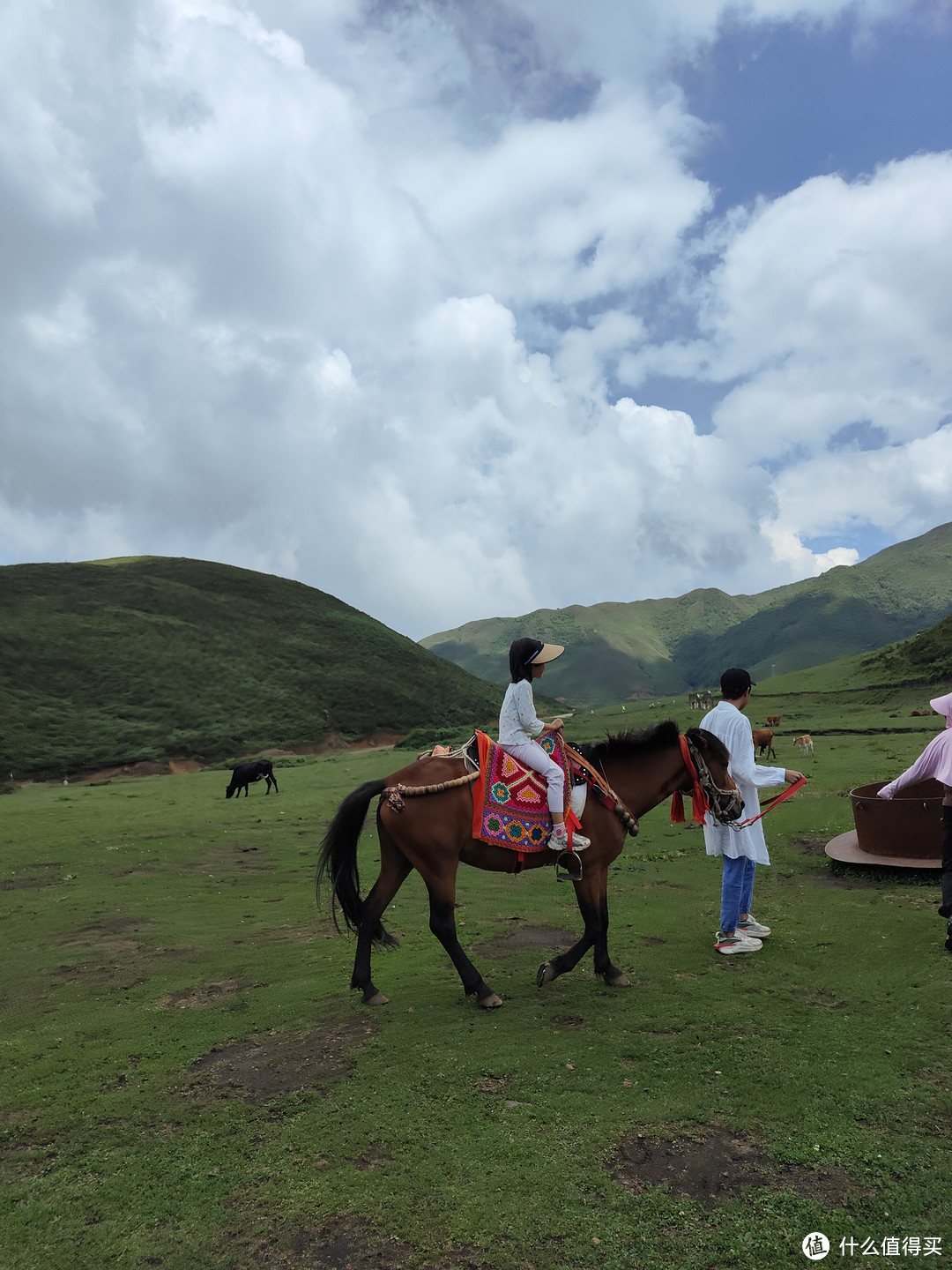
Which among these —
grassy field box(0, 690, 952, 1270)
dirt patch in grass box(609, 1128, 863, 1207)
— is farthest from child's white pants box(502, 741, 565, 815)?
dirt patch in grass box(609, 1128, 863, 1207)

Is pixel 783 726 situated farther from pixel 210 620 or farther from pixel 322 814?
pixel 210 620

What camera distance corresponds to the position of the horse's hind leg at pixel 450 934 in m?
5.78

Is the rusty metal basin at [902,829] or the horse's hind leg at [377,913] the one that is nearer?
the horse's hind leg at [377,913]

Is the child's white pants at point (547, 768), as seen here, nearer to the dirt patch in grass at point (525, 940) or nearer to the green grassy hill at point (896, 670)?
the dirt patch in grass at point (525, 940)

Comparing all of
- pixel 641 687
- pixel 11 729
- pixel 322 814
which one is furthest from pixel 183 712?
pixel 641 687

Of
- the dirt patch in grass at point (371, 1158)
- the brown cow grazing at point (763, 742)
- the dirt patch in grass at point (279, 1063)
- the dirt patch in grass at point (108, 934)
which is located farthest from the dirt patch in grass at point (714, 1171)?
the brown cow grazing at point (763, 742)

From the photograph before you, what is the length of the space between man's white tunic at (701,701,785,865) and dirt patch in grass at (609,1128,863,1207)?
3282mm

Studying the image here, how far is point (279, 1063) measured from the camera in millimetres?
4883

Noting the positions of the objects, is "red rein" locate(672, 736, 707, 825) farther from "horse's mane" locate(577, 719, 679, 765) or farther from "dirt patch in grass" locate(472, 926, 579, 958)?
"dirt patch in grass" locate(472, 926, 579, 958)

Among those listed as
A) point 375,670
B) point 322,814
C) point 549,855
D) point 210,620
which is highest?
point 210,620

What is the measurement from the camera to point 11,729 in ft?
149

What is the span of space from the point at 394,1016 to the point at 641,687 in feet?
589

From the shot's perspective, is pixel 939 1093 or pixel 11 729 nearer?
pixel 939 1093

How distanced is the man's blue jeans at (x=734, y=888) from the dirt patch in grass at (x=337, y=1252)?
4.56 meters
